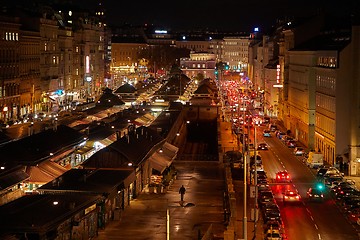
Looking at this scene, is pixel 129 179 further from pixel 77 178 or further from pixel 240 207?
pixel 240 207

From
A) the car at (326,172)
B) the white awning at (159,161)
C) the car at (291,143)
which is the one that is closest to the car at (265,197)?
the white awning at (159,161)

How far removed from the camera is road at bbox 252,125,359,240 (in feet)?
118

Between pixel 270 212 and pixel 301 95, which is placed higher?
pixel 301 95

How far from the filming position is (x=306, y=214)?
40.6 m

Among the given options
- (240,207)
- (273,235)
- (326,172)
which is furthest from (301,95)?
(273,235)

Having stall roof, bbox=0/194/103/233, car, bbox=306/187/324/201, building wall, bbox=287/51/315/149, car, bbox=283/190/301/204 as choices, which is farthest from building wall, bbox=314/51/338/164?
stall roof, bbox=0/194/103/233

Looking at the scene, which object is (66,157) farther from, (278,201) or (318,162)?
(318,162)

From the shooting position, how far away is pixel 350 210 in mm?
40469

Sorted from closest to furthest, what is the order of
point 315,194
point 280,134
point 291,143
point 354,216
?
point 354,216, point 315,194, point 291,143, point 280,134

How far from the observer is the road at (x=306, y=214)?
118 feet

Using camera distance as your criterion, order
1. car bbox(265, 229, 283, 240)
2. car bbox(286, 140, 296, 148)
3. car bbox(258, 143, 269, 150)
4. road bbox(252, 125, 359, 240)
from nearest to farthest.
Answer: car bbox(265, 229, 283, 240) < road bbox(252, 125, 359, 240) < car bbox(258, 143, 269, 150) < car bbox(286, 140, 296, 148)

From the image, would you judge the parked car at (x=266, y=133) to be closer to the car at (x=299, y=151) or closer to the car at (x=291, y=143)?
the car at (x=291, y=143)

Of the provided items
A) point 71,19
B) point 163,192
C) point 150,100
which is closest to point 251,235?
point 163,192

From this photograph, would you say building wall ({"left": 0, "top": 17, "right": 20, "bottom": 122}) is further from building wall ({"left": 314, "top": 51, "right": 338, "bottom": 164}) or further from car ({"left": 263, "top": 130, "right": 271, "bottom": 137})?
building wall ({"left": 314, "top": 51, "right": 338, "bottom": 164})
